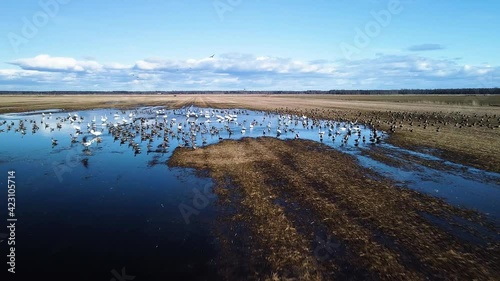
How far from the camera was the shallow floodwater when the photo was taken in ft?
35.1

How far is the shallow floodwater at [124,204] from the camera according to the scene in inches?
421

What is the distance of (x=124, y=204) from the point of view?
1612 centimetres

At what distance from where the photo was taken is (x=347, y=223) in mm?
13664

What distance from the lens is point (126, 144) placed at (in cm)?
3234

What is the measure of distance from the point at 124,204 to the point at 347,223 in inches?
422

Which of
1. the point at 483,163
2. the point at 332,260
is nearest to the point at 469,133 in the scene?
the point at 483,163

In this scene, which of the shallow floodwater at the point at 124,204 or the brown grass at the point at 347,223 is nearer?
the brown grass at the point at 347,223

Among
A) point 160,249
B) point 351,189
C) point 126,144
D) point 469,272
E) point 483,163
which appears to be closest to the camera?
point 469,272

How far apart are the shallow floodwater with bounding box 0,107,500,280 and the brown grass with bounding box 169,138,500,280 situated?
Result: 1.80m

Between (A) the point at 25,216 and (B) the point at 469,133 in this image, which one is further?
(B) the point at 469,133

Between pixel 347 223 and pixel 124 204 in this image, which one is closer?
pixel 347 223

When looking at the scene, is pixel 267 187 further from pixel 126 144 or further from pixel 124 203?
pixel 126 144

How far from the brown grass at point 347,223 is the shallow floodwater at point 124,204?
1.80 meters

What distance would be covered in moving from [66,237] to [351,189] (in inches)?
551
